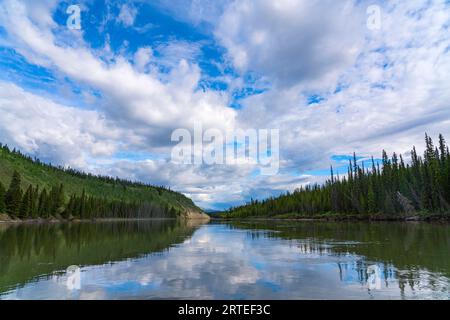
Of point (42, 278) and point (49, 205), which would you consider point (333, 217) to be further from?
point (42, 278)

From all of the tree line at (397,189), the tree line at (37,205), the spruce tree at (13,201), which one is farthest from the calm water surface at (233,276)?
the tree line at (37,205)

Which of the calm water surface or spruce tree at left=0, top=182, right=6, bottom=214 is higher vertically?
spruce tree at left=0, top=182, right=6, bottom=214

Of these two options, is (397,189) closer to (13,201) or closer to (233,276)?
(233,276)

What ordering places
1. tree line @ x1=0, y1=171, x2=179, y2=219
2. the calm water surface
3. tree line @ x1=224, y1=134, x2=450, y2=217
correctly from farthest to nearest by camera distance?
tree line @ x1=0, y1=171, x2=179, y2=219
tree line @ x1=224, y1=134, x2=450, y2=217
the calm water surface

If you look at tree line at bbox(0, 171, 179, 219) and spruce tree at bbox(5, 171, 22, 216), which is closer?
spruce tree at bbox(5, 171, 22, 216)

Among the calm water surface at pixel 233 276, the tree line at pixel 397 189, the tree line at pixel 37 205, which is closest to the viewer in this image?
the calm water surface at pixel 233 276

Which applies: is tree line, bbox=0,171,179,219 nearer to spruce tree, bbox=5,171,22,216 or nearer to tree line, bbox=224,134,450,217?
spruce tree, bbox=5,171,22,216

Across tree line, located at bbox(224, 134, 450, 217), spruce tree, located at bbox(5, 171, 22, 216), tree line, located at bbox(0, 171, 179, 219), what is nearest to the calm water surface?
tree line, located at bbox(224, 134, 450, 217)

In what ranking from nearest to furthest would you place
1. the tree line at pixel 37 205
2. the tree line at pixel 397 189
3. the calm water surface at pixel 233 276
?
the calm water surface at pixel 233 276 → the tree line at pixel 397 189 → the tree line at pixel 37 205

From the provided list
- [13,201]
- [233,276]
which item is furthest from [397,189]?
[13,201]

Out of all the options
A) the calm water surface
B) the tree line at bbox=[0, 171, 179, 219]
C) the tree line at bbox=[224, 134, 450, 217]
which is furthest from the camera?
the tree line at bbox=[0, 171, 179, 219]

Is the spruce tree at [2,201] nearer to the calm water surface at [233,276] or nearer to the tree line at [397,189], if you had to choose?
the calm water surface at [233,276]

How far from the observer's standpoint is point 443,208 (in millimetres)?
96312
